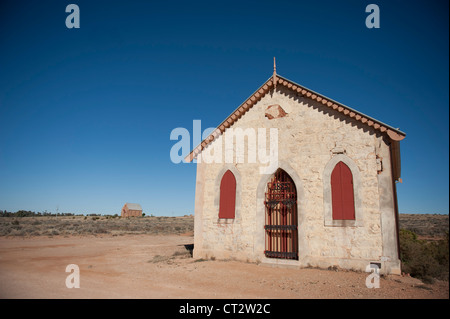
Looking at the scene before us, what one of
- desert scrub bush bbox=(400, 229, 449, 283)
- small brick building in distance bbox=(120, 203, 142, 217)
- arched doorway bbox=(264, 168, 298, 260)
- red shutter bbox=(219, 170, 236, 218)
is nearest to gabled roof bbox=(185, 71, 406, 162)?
red shutter bbox=(219, 170, 236, 218)

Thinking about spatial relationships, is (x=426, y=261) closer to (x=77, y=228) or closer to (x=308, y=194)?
(x=308, y=194)

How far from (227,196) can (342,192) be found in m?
4.83

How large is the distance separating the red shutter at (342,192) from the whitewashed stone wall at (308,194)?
0.34 meters

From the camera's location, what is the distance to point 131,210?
68875mm

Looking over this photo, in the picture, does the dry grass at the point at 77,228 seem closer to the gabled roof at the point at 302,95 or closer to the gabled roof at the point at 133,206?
the gabled roof at the point at 302,95

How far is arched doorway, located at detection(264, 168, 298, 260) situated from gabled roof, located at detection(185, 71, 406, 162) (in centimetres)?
337

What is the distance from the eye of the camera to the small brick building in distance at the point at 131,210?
6831cm

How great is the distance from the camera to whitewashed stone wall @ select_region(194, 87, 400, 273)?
28.8 ft

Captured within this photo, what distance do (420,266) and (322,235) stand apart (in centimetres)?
323

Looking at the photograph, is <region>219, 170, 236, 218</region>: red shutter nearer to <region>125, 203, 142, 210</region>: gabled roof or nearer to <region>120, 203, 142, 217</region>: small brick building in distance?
<region>120, 203, 142, 217</region>: small brick building in distance
